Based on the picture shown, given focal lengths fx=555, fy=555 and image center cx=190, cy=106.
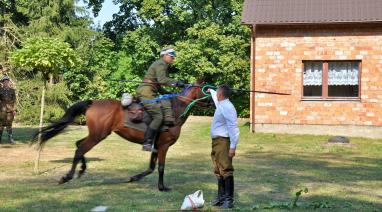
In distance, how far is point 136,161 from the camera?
1506 cm

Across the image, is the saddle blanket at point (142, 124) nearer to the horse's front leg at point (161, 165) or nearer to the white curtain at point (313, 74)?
the horse's front leg at point (161, 165)

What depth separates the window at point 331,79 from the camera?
22.5 metres

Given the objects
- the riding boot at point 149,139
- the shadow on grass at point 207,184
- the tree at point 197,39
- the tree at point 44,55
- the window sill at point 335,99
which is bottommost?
the shadow on grass at point 207,184

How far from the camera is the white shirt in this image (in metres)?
8.79

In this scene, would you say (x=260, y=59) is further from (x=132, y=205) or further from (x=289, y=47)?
(x=132, y=205)

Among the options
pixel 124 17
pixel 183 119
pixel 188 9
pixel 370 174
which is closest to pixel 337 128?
pixel 370 174

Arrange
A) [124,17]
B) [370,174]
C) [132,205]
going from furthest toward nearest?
[124,17] < [370,174] < [132,205]

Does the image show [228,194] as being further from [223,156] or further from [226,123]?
[226,123]

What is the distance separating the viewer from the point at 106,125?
10.8m

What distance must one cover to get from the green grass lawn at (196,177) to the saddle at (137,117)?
119 centimetres

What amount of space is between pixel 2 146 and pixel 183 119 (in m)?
9.27

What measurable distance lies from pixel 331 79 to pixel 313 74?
0.75 m

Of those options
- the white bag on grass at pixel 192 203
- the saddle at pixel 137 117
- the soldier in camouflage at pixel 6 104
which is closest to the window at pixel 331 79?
the soldier in camouflage at pixel 6 104

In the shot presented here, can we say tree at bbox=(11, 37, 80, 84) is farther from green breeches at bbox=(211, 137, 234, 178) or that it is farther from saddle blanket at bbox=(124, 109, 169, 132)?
green breeches at bbox=(211, 137, 234, 178)
